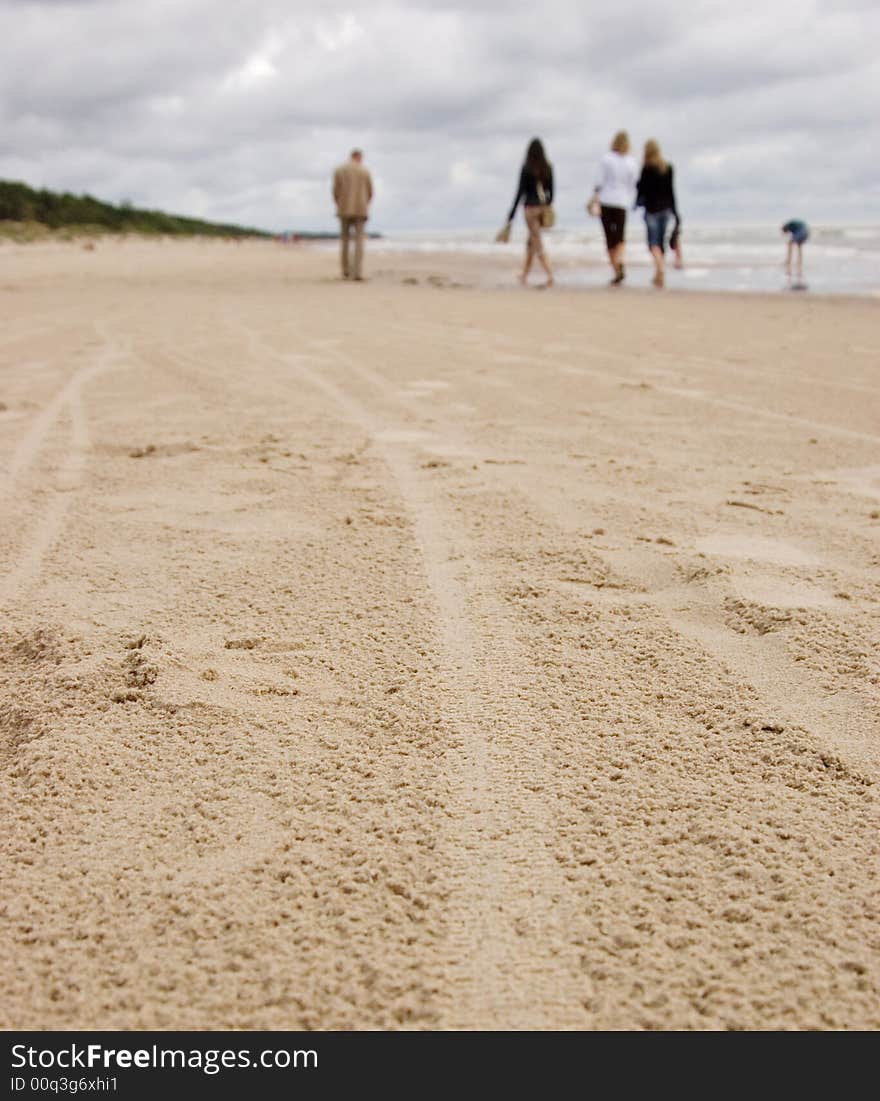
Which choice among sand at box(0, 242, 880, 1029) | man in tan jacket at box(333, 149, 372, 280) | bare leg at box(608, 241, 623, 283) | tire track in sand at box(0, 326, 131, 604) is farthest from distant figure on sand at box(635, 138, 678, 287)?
sand at box(0, 242, 880, 1029)

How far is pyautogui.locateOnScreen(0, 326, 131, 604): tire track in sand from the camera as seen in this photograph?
82.3 inches

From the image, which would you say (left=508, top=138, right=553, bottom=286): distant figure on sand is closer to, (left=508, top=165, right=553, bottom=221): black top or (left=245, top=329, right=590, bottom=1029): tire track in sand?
(left=508, top=165, right=553, bottom=221): black top

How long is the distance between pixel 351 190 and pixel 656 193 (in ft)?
11.5

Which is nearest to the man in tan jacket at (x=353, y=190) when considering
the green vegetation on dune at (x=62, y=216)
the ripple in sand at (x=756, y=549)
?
the ripple in sand at (x=756, y=549)

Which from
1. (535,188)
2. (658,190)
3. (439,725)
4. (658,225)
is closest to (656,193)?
(658,190)

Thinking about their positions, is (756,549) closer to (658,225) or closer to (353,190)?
(658,225)

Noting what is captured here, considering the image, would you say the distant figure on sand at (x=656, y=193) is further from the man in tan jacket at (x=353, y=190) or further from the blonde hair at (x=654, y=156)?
the man in tan jacket at (x=353, y=190)

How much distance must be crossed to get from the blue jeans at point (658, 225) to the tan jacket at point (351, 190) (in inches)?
129

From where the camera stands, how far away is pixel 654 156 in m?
10.4

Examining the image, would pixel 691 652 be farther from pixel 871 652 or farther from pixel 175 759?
pixel 175 759

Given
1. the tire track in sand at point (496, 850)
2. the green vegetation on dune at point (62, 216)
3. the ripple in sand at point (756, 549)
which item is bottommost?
the tire track in sand at point (496, 850)

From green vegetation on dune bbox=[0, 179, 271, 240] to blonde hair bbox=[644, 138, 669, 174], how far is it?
16.6m

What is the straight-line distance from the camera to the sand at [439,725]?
3.35 ft

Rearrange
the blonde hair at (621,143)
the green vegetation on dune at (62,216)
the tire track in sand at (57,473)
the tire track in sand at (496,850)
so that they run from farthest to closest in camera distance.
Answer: the green vegetation on dune at (62,216) < the blonde hair at (621,143) < the tire track in sand at (57,473) < the tire track in sand at (496,850)
